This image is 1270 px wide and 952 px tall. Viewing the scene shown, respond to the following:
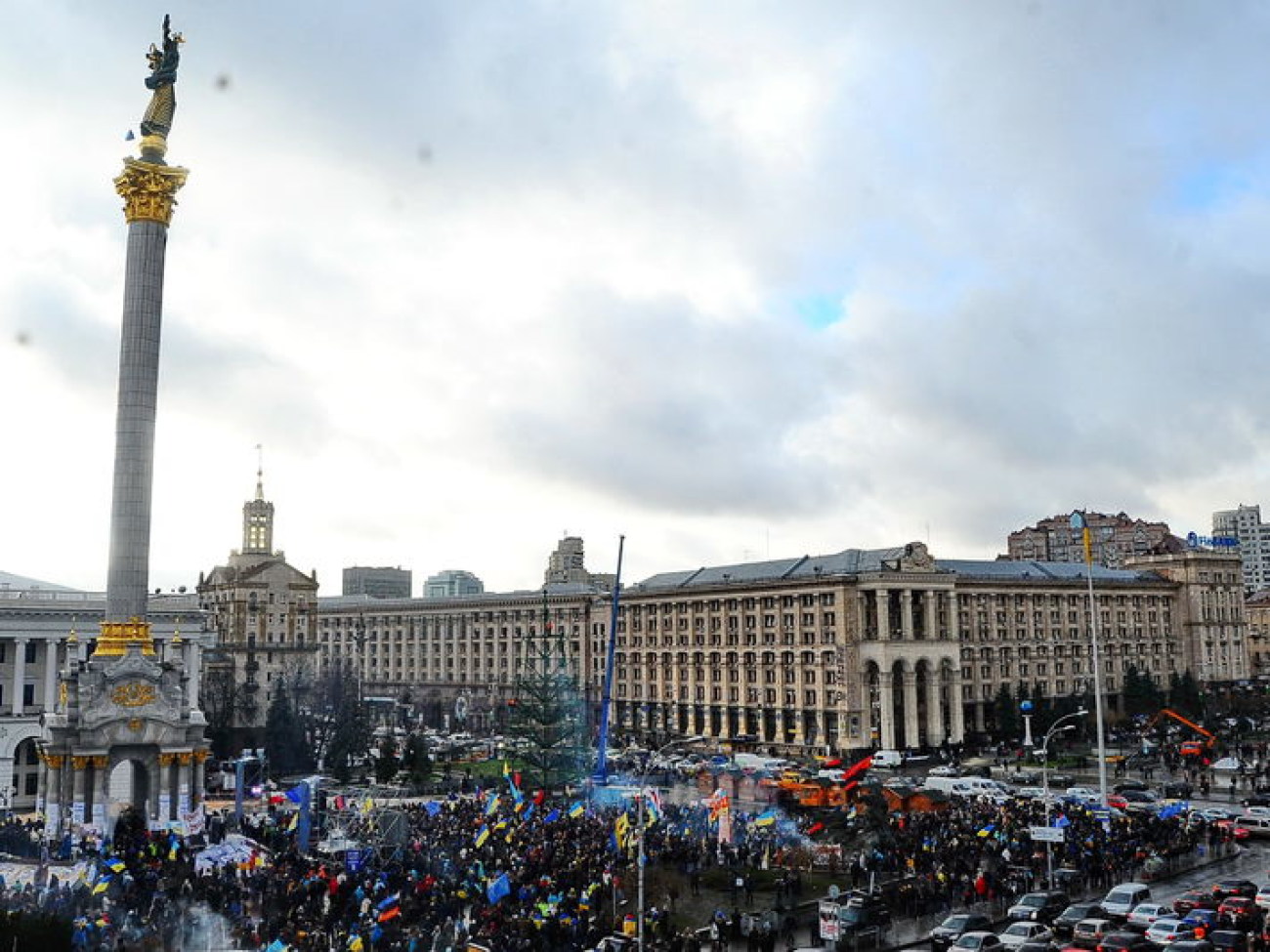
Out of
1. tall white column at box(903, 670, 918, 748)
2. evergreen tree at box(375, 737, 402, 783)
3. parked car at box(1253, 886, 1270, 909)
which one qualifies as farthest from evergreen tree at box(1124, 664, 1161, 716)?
parked car at box(1253, 886, 1270, 909)

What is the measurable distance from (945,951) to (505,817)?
21.1m

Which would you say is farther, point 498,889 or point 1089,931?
point 498,889

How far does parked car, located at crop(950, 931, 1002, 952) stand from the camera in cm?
3041

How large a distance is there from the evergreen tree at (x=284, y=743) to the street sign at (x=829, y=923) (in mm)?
55141

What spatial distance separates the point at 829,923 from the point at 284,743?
5644cm

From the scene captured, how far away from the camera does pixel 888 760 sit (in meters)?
81.1

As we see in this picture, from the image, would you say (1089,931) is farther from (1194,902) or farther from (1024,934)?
(1194,902)

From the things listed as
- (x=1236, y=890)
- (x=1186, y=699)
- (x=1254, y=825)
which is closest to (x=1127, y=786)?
(x=1254, y=825)

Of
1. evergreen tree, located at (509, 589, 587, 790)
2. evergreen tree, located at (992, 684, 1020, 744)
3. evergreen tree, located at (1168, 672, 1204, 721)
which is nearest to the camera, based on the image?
evergreen tree, located at (509, 589, 587, 790)

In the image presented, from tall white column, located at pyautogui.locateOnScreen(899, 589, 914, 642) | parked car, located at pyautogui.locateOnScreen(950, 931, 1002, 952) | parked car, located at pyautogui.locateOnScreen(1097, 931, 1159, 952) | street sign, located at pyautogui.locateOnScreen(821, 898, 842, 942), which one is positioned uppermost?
tall white column, located at pyautogui.locateOnScreen(899, 589, 914, 642)

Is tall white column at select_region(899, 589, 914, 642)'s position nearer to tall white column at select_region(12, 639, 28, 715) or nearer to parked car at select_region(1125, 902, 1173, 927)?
parked car at select_region(1125, 902, 1173, 927)

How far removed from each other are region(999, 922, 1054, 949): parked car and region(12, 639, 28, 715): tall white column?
60.4m

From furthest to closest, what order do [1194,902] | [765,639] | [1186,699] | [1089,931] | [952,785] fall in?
[1186,699], [765,639], [952,785], [1194,902], [1089,931]

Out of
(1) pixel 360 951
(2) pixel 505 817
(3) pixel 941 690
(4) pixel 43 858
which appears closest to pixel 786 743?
(3) pixel 941 690
